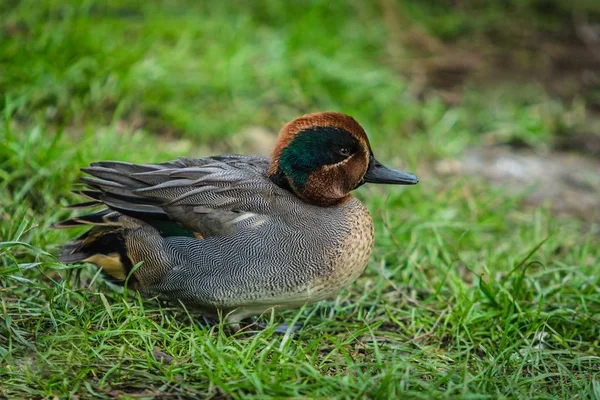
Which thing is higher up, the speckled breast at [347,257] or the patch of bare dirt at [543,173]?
the speckled breast at [347,257]

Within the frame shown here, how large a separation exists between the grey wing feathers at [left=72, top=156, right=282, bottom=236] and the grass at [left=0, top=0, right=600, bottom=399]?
39 centimetres

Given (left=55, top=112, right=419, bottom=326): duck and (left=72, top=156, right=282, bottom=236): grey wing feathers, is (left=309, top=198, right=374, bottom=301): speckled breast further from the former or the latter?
(left=72, top=156, right=282, bottom=236): grey wing feathers

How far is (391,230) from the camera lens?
4.59 m

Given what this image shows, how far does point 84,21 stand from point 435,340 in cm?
369

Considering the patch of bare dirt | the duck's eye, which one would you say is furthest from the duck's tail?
the patch of bare dirt

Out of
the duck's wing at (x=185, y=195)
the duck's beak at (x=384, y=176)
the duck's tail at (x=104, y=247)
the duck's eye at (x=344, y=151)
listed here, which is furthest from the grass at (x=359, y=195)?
the duck's eye at (x=344, y=151)

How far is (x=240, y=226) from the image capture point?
3658mm

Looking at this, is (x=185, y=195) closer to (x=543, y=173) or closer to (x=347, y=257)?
(x=347, y=257)

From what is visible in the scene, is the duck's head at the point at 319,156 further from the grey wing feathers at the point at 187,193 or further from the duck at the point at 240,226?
the grey wing feathers at the point at 187,193

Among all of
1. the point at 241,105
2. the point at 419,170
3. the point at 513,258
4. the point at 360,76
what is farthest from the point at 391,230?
the point at 360,76

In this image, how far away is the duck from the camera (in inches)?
143

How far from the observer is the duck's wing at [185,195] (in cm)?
368

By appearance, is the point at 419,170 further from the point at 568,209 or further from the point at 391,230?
the point at 391,230

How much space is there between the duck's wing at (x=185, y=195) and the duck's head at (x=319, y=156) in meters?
0.10
